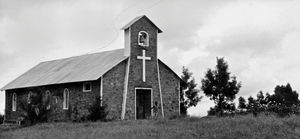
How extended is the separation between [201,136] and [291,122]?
14.2 ft

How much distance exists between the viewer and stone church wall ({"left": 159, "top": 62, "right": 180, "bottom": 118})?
35.8 m

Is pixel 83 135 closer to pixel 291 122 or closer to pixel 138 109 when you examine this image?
pixel 291 122

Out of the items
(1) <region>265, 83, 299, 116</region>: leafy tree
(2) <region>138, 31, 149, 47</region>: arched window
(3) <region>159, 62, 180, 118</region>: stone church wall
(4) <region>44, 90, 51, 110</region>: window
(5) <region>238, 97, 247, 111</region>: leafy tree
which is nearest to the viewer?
(5) <region>238, 97, 247, 111</region>: leafy tree

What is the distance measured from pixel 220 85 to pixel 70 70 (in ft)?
39.9

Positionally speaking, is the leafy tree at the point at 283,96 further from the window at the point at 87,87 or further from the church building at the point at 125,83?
the window at the point at 87,87

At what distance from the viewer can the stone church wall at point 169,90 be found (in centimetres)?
3578

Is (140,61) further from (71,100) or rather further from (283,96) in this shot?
(283,96)

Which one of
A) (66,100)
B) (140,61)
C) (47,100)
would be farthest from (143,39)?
(47,100)

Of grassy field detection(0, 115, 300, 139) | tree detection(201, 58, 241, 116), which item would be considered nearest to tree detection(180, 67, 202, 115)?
tree detection(201, 58, 241, 116)

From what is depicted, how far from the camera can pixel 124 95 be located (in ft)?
109

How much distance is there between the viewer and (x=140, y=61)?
34.3 m

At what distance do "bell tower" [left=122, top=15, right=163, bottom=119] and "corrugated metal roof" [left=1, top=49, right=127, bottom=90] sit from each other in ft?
3.48

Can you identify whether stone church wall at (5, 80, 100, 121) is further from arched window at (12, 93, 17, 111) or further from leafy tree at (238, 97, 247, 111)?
leafy tree at (238, 97, 247, 111)

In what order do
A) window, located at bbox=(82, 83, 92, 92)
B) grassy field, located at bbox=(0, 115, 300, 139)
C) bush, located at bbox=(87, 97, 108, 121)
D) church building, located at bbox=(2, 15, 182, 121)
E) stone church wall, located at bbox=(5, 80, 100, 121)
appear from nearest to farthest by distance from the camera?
1. grassy field, located at bbox=(0, 115, 300, 139)
2. bush, located at bbox=(87, 97, 108, 121)
3. church building, located at bbox=(2, 15, 182, 121)
4. stone church wall, located at bbox=(5, 80, 100, 121)
5. window, located at bbox=(82, 83, 92, 92)
